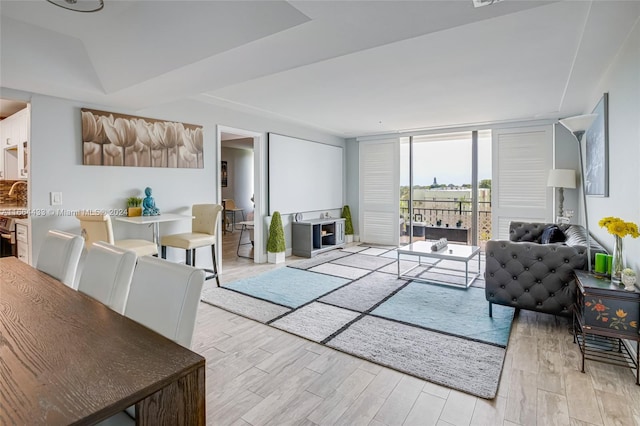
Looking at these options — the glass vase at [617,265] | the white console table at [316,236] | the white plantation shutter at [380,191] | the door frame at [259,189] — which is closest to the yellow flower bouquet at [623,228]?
the glass vase at [617,265]

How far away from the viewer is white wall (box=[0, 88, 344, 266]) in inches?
131

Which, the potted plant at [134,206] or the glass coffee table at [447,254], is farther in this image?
the glass coffee table at [447,254]

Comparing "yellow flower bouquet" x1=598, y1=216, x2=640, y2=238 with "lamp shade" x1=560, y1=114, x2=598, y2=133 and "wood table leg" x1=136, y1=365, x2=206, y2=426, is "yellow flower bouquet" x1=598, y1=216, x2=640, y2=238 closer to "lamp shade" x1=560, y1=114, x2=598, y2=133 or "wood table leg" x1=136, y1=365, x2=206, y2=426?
"lamp shade" x1=560, y1=114, x2=598, y2=133

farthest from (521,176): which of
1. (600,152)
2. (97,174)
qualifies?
(97,174)

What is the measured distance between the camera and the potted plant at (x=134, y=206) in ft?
12.7

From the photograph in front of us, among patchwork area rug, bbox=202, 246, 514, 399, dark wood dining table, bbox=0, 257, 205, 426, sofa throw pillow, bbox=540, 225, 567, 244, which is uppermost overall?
sofa throw pillow, bbox=540, 225, 567, 244

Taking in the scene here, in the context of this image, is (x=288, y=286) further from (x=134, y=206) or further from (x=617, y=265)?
(x=617, y=265)

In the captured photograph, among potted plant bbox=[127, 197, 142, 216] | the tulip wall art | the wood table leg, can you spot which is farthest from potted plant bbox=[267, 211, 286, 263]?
the wood table leg

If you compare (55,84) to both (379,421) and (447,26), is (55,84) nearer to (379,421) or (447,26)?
(447,26)

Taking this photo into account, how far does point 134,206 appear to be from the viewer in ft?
13.0

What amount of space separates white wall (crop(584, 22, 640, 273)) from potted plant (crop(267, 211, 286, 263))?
411 centimetres

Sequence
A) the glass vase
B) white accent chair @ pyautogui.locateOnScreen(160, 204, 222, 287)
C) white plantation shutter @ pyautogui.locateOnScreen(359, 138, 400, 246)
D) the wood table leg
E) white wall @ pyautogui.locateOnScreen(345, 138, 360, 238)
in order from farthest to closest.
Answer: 1. white wall @ pyautogui.locateOnScreen(345, 138, 360, 238)
2. white plantation shutter @ pyautogui.locateOnScreen(359, 138, 400, 246)
3. white accent chair @ pyautogui.locateOnScreen(160, 204, 222, 287)
4. the glass vase
5. the wood table leg

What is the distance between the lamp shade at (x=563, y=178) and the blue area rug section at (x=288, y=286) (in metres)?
3.50

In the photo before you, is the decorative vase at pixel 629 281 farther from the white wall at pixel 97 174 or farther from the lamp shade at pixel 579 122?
the white wall at pixel 97 174
